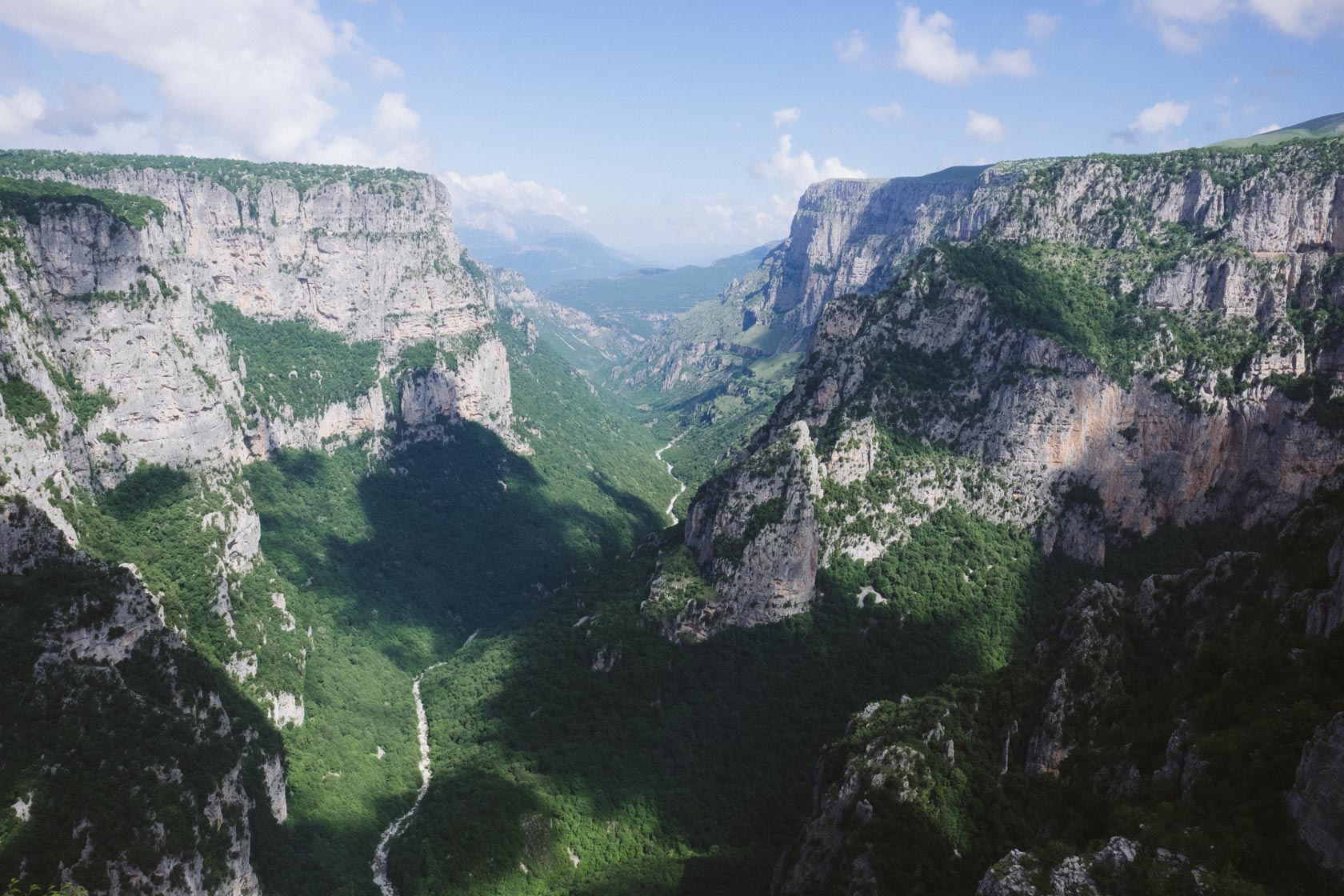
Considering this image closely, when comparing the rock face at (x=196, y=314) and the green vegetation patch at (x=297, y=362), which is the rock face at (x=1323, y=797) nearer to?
the rock face at (x=196, y=314)

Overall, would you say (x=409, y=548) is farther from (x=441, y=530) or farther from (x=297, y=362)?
(x=297, y=362)

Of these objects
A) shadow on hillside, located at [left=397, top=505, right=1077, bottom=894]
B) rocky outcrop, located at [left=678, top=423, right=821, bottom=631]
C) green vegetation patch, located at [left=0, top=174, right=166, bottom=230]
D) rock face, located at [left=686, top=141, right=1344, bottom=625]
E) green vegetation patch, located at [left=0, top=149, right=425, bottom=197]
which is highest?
green vegetation patch, located at [left=0, top=149, right=425, bottom=197]

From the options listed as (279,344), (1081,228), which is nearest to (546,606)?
(279,344)

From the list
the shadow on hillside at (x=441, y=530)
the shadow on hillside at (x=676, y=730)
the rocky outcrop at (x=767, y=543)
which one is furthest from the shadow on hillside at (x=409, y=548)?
the rocky outcrop at (x=767, y=543)

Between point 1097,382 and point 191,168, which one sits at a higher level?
point 191,168

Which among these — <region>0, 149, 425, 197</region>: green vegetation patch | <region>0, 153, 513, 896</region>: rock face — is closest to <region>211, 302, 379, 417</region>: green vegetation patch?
<region>0, 153, 513, 896</region>: rock face

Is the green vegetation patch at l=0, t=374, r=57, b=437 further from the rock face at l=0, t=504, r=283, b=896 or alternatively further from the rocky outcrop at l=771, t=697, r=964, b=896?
the rocky outcrop at l=771, t=697, r=964, b=896

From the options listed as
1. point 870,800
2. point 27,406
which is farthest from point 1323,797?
point 27,406
